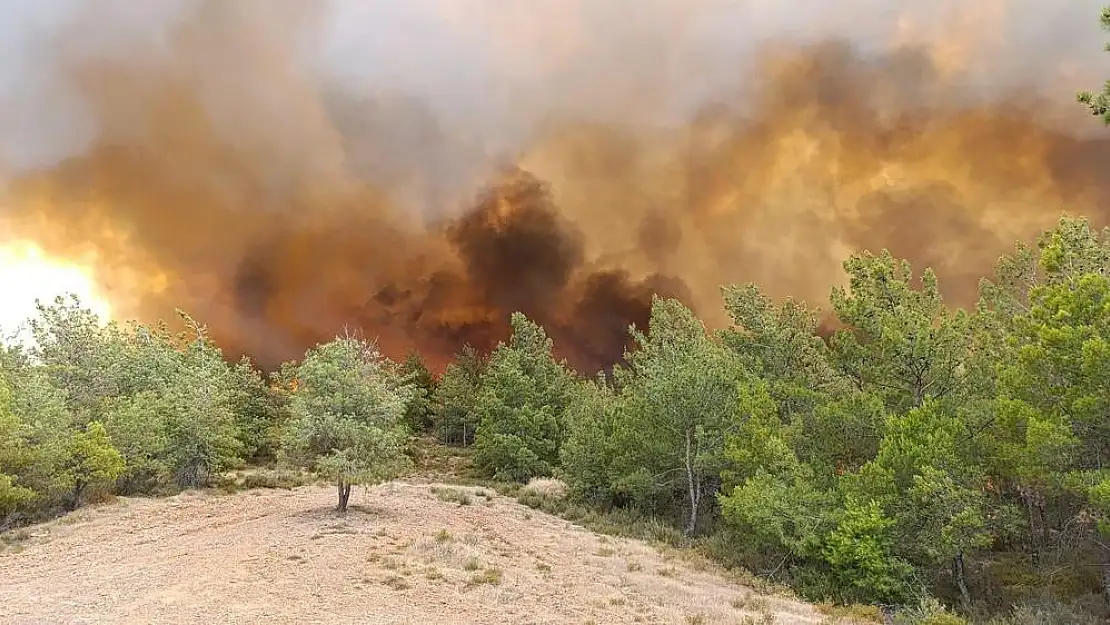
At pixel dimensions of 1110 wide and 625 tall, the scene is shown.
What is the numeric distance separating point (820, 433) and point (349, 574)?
18820 mm

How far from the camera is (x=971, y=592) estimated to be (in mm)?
21000

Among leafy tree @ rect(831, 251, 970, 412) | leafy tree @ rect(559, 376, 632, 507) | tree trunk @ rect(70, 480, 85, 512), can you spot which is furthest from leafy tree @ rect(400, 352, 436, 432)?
leafy tree @ rect(831, 251, 970, 412)

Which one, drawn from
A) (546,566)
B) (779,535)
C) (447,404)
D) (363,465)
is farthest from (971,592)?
(447,404)

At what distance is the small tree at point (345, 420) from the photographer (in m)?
23.0

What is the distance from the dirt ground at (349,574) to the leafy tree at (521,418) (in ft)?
63.0

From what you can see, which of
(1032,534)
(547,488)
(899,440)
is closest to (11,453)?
(547,488)

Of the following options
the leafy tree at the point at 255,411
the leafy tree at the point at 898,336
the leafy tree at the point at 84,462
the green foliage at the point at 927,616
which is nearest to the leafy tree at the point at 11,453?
the leafy tree at the point at 84,462

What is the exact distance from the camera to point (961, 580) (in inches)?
791

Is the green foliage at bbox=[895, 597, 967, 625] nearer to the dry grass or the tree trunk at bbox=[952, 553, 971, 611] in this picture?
the tree trunk at bbox=[952, 553, 971, 611]

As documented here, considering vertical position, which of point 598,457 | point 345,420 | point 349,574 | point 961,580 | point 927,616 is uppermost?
point 345,420

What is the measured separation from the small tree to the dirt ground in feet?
6.90

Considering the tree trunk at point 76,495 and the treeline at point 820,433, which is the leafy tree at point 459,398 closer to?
the treeline at point 820,433

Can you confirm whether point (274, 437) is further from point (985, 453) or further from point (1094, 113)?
point (1094, 113)

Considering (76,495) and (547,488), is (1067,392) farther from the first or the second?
(76,495)
